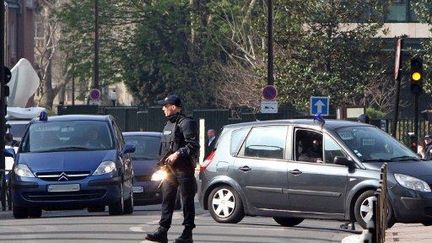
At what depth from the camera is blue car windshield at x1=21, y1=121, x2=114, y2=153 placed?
23.3 m

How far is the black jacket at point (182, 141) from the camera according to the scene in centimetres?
1659

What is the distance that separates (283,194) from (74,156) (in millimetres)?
3890

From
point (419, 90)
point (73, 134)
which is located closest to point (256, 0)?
point (419, 90)

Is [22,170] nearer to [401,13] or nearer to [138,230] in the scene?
[138,230]

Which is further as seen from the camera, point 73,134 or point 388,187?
point 73,134

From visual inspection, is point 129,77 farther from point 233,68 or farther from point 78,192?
point 78,192

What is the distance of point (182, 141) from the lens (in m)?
16.8

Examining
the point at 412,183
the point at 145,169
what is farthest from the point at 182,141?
the point at 145,169

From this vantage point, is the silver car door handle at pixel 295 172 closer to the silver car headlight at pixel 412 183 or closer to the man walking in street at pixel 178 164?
the silver car headlight at pixel 412 183

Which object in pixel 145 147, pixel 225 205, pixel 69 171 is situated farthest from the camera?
pixel 145 147

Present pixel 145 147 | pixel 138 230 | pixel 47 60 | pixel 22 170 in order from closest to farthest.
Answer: pixel 138 230 → pixel 22 170 → pixel 145 147 → pixel 47 60

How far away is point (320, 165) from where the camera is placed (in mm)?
20234

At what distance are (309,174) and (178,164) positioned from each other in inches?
156

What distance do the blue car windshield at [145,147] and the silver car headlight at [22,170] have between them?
616 centimetres
